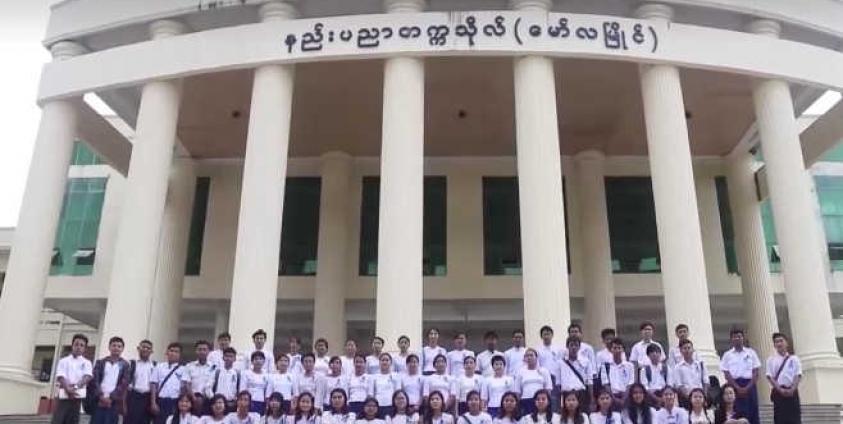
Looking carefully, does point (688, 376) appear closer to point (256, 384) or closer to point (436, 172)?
point (256, 384)

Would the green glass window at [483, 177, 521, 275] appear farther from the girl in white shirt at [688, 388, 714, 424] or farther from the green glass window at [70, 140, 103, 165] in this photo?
the green glass window at [70, 140, 103, 165]

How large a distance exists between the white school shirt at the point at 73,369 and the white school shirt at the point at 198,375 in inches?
48.0

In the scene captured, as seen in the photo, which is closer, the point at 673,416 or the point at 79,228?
the point at 673,416

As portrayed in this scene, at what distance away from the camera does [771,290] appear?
2022cm

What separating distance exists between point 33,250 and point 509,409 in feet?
35.5

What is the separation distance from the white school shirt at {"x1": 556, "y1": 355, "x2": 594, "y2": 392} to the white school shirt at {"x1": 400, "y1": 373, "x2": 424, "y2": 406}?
1.89 m

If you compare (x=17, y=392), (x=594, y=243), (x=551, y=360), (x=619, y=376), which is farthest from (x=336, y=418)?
(x=594, y=243)

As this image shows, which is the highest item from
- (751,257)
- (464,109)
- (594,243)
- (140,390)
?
(464,109)

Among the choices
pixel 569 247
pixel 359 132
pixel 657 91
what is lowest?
pixel 569 247

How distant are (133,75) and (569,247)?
11.9 metres

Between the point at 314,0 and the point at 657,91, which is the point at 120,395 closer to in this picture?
the point at 314,0

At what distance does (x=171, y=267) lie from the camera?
2081 cm

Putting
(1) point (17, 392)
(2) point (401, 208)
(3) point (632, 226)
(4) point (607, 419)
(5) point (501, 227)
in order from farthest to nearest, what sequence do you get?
(3) point (632, 226) < (5) point (501, 227) < (1) point (17, 392) < (2) point (401, 208) < (4) point (607, 419)

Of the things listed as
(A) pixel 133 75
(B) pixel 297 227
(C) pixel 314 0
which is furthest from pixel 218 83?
(B) pixel 297 227
